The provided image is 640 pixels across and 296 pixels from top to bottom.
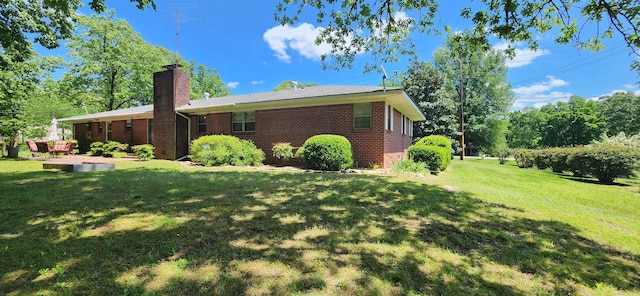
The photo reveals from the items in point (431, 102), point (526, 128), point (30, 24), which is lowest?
point (30, 24)

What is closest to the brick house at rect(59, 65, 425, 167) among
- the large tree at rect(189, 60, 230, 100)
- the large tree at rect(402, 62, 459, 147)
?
the large tree at rect(402, 62, 459, 147)

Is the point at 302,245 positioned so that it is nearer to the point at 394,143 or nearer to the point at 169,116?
the point at 394,143

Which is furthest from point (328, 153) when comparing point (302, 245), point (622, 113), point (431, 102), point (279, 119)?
point (622, 113)

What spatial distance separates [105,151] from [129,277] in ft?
65.9

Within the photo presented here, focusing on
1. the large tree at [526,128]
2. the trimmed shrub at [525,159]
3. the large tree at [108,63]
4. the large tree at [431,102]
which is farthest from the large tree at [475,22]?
the large tree at [526,128]

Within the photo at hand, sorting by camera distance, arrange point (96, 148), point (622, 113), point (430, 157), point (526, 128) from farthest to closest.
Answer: point (526, 128)
point (622, 113)
point (96, 148)
point (430, 157)

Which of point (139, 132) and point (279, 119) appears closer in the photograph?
point (279, 119)

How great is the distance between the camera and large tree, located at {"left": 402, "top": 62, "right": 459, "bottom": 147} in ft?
81.0

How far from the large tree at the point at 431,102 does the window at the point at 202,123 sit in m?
17.7

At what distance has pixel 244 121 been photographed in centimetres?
1451

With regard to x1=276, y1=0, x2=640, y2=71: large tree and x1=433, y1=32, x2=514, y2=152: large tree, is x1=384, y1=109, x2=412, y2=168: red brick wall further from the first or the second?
x1=433, y1=32, x2=514, y2=152: large tree

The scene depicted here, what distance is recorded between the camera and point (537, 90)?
47.0 m

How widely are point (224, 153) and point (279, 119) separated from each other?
10.1ft

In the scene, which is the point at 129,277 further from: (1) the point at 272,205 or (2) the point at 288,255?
(1) the point at 272,205
